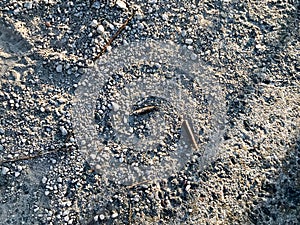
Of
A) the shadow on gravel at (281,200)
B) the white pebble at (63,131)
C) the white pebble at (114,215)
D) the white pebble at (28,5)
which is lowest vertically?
the white pebble at (114,215)

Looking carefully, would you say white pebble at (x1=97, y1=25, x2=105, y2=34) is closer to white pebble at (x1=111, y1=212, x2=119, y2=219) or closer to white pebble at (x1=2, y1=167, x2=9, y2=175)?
white pebble at (x1=2, y1=167, x2=9, y2=175)

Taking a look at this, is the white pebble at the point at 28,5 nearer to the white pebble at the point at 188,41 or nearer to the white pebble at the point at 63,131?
the white pebble at the point at 63,131

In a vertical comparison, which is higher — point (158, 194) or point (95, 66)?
point (95, 66)

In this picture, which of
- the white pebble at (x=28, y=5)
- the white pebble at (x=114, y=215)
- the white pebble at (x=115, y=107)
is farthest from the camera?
the white pebble at (x=28, y=5)

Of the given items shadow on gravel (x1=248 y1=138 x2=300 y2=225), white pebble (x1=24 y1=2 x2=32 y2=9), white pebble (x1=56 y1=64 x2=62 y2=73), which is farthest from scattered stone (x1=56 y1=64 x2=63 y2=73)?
shadow on gravel (x1=248 y1=138 x2=300 y2=225)

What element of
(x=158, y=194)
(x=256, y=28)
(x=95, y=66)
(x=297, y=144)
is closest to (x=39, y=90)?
(x=95, y=66)

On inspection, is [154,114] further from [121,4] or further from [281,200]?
[281,200]

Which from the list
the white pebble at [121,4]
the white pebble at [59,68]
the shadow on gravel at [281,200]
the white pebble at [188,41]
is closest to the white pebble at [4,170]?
the white pebble at [59,68]

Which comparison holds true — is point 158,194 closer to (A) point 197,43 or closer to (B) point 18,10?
(A) point 197,43

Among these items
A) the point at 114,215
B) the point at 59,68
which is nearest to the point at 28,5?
the point at 59,68
